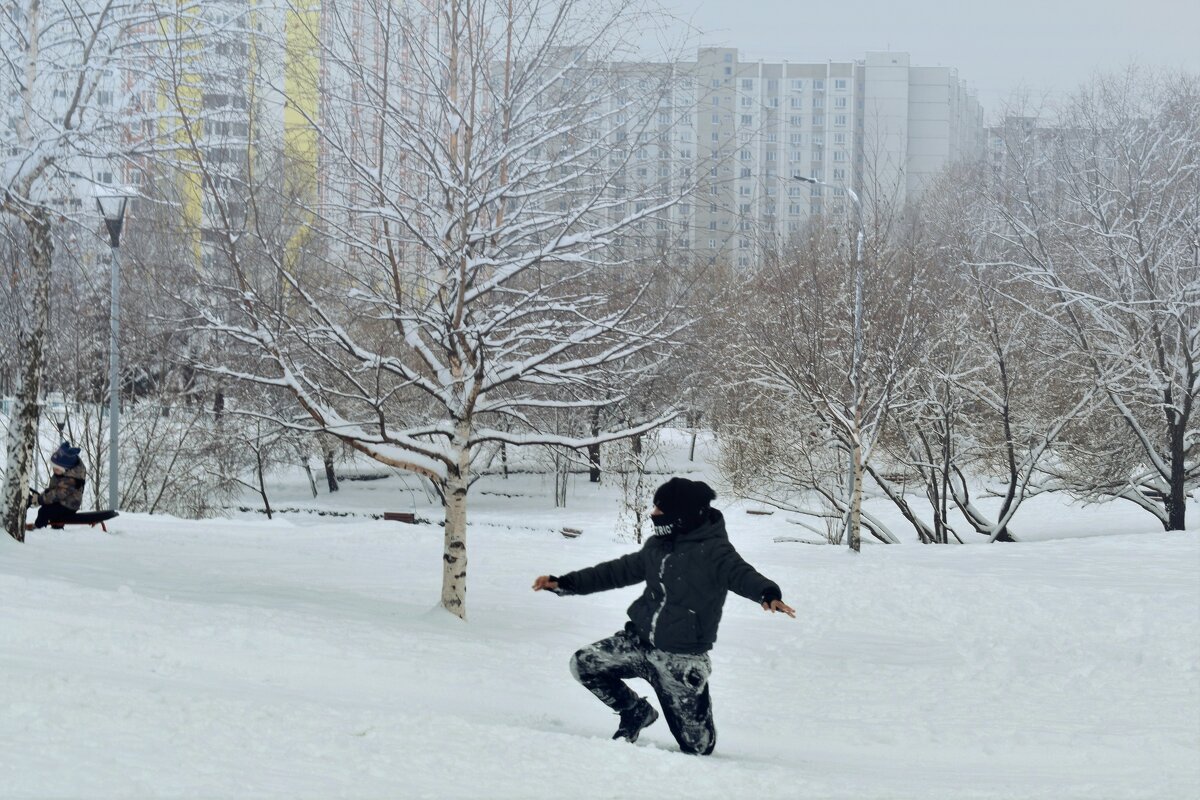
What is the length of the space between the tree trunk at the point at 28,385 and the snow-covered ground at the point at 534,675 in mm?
559

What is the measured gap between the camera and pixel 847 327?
22.0 meters

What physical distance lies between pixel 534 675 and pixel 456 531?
218 centimetres

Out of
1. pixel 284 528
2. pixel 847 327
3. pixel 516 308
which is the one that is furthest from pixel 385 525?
pixel 516 308

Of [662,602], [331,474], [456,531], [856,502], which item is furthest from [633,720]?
[331,474]

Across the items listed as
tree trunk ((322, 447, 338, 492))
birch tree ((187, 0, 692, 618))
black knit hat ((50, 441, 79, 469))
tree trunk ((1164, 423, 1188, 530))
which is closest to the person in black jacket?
birch tree ((187, 0, 692, 618))

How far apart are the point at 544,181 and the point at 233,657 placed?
4.95 m

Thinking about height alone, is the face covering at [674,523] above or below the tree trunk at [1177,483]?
above

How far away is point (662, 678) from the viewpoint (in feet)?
19.1

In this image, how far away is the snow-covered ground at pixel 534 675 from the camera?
478 cm

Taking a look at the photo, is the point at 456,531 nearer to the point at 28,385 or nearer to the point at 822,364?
the point at 28,385

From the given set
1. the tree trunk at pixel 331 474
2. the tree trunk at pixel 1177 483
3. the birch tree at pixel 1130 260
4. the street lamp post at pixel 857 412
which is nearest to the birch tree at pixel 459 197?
the street lamp post at pixel 857 412

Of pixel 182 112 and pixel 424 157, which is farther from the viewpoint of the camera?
pixel 424 157

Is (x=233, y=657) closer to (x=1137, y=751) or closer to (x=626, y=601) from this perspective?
(x=1137, y=751)

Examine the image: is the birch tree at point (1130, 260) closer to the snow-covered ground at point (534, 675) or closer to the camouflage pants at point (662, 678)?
the snow-covered ground at point (534, 675)
